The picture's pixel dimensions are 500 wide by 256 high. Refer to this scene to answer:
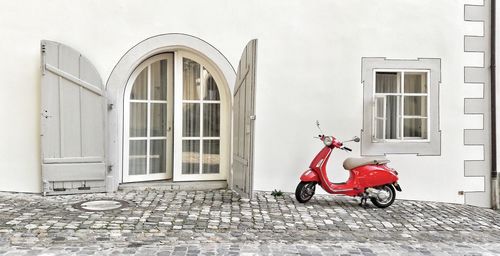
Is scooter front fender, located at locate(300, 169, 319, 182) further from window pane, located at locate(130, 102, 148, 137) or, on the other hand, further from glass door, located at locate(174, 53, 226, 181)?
window pane, located at locate(130, 102, 148, 137)

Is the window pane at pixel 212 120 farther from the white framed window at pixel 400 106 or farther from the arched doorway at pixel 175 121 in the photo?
the white framed window at pixel 400 106

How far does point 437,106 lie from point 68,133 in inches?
227

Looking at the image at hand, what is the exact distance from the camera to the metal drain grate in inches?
254

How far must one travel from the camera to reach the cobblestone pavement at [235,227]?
4965mm

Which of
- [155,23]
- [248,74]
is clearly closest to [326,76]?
[248,74]

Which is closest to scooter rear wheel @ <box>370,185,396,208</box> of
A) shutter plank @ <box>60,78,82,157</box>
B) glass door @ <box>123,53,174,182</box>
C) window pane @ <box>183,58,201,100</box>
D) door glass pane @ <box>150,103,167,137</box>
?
window pane @ <box>183,58,201,100</box>

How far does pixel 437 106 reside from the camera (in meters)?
8.00

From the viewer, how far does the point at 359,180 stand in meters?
7.00

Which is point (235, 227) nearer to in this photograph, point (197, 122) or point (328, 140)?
point (328, 140)

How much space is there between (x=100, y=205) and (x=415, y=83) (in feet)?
17.4

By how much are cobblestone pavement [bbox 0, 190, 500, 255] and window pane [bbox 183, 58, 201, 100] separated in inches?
64.4

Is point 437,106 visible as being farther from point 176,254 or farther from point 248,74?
point 176,254

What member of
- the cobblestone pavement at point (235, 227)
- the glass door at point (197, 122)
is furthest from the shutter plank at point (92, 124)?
the glass door at point (197, 122)

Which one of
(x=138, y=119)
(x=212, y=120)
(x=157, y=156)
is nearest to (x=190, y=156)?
(x=157, y=156)
